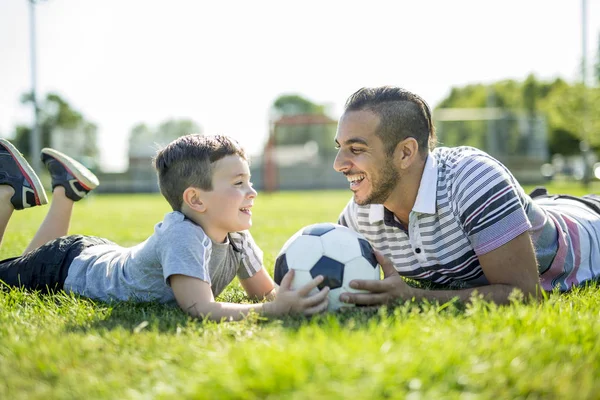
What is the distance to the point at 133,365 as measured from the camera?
6.90 feet

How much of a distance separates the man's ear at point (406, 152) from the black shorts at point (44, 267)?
223 centimetres

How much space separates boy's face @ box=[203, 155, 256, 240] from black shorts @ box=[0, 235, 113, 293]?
1179mm

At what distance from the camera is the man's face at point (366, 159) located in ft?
11.1

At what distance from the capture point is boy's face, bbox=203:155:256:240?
3340 mm

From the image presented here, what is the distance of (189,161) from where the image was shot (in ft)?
11.2

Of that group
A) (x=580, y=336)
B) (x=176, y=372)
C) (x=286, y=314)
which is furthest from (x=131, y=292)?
(x=580, y=336)

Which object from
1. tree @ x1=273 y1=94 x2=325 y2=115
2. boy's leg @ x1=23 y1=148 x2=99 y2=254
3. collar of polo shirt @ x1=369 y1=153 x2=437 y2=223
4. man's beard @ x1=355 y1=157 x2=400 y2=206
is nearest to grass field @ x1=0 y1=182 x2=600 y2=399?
collar of polo shirt @ x1=369 y1=153 x2=437 y2=223

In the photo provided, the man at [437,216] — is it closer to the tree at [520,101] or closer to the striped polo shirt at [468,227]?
the striped polo shirt at [468,227]

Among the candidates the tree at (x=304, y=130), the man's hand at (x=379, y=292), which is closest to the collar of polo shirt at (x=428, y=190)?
the man's hand at (x=379, y=292)

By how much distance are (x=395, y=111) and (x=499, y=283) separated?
113 cm

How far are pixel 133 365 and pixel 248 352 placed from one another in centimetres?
44

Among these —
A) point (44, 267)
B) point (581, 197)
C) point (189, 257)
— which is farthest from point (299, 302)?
point (581, 197)

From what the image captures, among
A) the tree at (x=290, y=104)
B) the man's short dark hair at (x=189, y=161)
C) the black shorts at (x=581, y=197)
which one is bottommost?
the black shorts at (x=581, y=197)

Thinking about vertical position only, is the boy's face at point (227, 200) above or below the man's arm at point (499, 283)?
above
